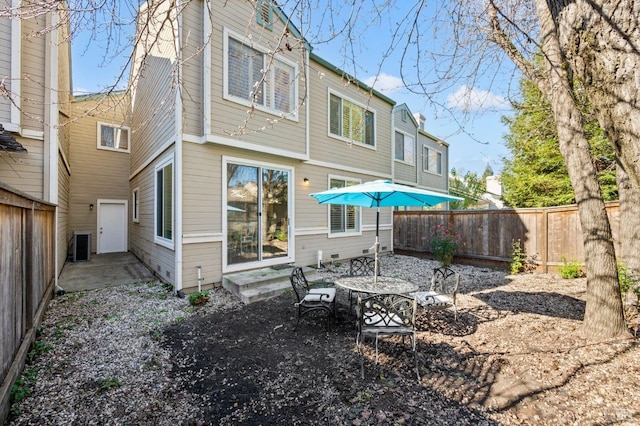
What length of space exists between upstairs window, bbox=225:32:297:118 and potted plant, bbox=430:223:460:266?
5.80m

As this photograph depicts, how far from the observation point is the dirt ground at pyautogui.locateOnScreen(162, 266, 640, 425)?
239cm

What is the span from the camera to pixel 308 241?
7871 mm

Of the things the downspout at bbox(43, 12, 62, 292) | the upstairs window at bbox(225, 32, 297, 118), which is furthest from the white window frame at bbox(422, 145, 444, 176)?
the downspout at bbox(43, 12, 62, 292)

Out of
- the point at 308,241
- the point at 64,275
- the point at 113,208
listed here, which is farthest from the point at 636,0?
the point at 113,208

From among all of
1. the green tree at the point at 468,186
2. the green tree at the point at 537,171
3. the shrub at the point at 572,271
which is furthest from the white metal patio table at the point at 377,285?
the green tree at the point at 468,186

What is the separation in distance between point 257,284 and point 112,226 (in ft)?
29.0

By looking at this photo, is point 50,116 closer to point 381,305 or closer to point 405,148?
point 381,305

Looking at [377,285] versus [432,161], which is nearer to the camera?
[377,285]

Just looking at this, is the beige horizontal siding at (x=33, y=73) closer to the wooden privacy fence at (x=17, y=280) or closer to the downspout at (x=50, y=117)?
the downspout at (x=50, y=117)

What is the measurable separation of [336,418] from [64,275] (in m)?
8.02

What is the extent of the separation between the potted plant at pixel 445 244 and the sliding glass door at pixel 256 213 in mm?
4683

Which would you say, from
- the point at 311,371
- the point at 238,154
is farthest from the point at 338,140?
the point at 311,371

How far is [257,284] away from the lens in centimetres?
571

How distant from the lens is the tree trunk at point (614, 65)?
5.46ft
